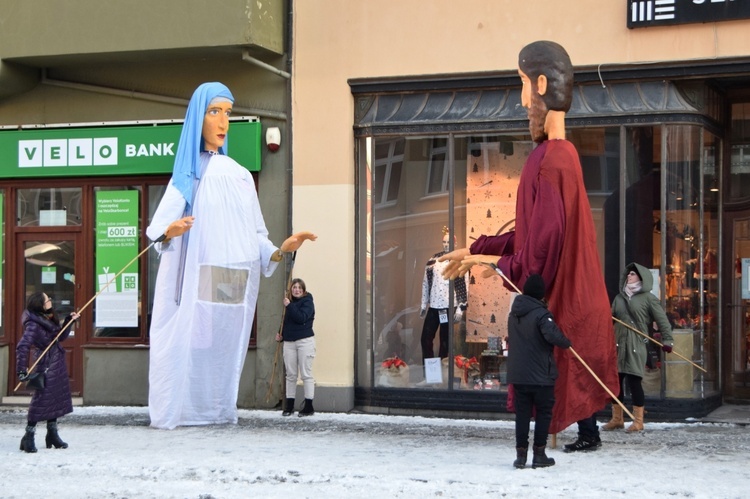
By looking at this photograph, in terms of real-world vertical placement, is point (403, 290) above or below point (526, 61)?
below

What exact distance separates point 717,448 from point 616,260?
2749 mm

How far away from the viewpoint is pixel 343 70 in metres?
13.4

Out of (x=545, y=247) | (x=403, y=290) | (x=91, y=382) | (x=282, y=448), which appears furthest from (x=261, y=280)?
(x=545, y=247)

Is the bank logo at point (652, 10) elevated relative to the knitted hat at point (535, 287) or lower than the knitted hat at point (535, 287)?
elevated

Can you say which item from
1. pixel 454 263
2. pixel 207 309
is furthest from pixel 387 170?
pixel 454 263

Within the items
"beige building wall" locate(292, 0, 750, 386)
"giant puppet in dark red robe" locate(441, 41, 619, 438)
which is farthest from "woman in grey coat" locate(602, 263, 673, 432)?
"beige building wall" locate(292, 0, 750, 386)

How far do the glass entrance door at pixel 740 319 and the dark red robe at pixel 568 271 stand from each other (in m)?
4.06

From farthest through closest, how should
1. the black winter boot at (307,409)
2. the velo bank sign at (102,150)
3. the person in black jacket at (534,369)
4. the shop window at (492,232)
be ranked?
the velo bank sign at (102,150)
the black winter boot at (307,409)
the shop window at (492,232)
the person in black jacket at (534,369)

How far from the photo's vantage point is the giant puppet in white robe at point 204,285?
12.0 meters

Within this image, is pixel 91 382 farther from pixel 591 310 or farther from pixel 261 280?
pixel 591 310

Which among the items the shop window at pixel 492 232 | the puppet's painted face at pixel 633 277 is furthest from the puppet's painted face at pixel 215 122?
the puppet's painted face at pixel 633 277

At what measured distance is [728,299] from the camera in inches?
531

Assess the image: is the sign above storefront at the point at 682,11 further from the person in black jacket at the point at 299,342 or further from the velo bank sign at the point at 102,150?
the person in black jacket at the point at 299,342

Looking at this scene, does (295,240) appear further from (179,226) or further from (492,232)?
(492,232)
